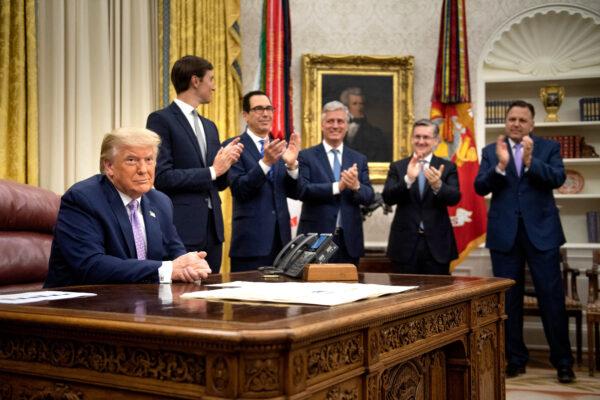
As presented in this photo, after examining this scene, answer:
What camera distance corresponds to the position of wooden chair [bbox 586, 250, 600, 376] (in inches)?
187

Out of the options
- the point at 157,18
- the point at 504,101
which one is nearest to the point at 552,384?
the point at 504,101

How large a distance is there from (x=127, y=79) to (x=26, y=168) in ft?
4.16

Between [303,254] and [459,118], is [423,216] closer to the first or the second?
[459,118]

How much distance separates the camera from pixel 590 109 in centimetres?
611

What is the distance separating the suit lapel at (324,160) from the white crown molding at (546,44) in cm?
248

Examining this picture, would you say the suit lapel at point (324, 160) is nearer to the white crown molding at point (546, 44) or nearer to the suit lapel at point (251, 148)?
the suit lapel at point (251, 148)

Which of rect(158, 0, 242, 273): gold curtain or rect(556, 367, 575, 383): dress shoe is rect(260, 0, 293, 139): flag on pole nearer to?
rect(158, 0, 242, 273): gold curtain

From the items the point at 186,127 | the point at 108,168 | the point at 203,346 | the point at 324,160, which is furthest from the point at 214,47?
the point at 203,346

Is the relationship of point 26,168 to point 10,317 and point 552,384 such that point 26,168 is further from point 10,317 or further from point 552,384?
point 552,384

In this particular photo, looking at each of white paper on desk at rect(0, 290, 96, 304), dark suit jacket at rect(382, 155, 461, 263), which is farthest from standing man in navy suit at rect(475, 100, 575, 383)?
white paper on desk at rect(0, 290, 96, 304)

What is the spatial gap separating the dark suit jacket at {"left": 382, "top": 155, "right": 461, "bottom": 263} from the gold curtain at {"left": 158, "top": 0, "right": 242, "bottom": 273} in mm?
1904

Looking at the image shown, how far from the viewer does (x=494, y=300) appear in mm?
2744

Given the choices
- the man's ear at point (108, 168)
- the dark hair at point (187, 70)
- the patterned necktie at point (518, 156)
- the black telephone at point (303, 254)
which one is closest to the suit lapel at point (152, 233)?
the man's ear at point (108, 168)

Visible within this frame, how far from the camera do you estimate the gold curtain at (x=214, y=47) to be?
5.76m
